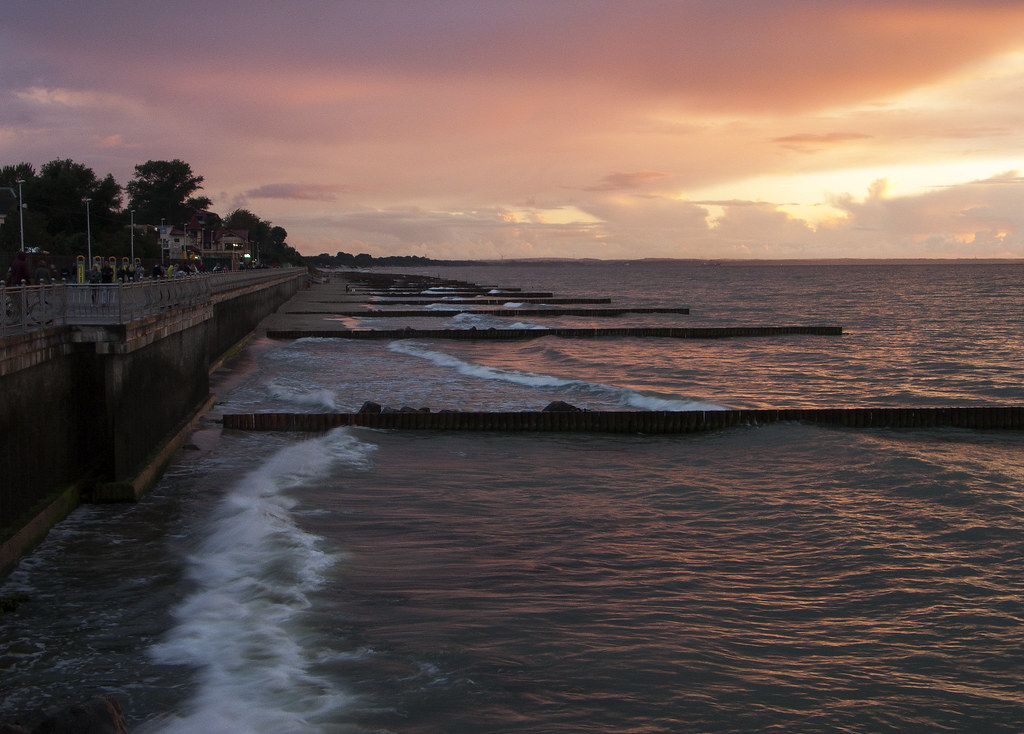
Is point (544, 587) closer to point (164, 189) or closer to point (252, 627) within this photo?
point (252, 627)

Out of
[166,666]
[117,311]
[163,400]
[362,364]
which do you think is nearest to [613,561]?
[166,666]

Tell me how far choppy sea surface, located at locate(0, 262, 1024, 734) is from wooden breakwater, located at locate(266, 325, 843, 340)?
26931mm

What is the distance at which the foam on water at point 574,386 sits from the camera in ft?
78.6

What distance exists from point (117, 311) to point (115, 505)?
118 inches

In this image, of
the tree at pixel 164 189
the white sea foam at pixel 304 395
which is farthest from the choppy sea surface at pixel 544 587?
the tree at pixel 164 189

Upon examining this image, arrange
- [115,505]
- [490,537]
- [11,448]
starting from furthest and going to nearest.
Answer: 1. [115,505]
2. [490,537]
3. [11,448]

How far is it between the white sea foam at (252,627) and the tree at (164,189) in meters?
154

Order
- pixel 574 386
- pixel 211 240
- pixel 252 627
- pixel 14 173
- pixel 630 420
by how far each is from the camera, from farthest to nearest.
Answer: pixel 211 240 → pixel 14 173 → pixel 574 386 → pixel 630 420 → pixel 252 627

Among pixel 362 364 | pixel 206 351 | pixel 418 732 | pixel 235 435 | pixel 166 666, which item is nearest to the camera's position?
pixel 418 732

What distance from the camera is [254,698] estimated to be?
7551 millimetres

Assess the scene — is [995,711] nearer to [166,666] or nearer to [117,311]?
[166,666]

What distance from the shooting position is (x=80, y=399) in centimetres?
1304

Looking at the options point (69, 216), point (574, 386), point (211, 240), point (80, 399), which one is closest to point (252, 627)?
point (80, 399)

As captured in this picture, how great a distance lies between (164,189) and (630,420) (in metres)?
154
